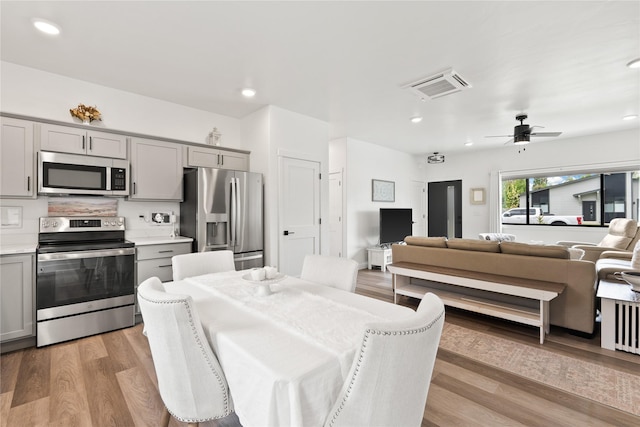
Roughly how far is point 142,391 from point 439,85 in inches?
154

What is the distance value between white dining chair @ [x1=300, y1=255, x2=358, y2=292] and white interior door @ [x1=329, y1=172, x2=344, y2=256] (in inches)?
146

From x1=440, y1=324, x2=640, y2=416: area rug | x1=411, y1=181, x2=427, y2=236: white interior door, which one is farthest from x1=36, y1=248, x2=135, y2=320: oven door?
x1=411, y1=181, x2=427, y2=236: white interior door

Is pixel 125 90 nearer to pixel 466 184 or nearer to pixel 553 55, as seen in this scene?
pixel 553 55

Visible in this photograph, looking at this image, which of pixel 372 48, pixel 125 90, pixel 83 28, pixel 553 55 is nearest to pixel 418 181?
pixel 553 55

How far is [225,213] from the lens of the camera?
3607 mm

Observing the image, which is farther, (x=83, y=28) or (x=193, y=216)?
(x=193, y=216)

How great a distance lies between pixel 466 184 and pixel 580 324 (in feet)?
15.8

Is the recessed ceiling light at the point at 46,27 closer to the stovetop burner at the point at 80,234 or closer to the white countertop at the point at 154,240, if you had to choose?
the stovetop burner at the point at 80,234

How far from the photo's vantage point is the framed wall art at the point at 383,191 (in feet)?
21.2

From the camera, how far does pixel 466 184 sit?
23.3 feet

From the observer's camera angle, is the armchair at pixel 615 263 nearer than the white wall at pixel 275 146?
Yes

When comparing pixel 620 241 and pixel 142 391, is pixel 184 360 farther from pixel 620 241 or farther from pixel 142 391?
pixel 620 241

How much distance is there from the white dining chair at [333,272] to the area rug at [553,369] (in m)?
1.35

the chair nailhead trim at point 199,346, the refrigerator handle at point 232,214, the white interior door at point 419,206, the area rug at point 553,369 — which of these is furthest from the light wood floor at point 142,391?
the white interior door at point 419,206
